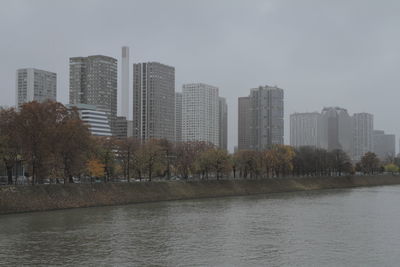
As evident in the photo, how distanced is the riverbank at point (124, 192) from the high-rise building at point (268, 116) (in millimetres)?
83370

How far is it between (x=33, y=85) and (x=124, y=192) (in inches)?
5143

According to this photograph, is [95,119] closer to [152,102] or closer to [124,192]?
[152,102]

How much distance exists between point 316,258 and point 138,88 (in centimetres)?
16957

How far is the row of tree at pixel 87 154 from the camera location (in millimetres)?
55281

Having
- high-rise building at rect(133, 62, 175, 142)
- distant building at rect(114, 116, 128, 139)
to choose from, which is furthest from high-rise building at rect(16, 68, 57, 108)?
high-rise building at rect(133, 62, 175, 142)

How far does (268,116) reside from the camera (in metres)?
192

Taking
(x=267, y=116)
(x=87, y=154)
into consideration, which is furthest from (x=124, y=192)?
(x=267, y=116)

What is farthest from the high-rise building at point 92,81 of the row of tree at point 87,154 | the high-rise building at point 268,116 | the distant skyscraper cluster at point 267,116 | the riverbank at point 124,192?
the riverbank at point 124,192

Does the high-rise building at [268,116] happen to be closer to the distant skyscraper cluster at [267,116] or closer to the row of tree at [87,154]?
the distant skyscraper cluster at [267,116]

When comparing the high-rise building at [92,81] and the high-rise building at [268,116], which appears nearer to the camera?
Answer: the high-rise building at [268,116]

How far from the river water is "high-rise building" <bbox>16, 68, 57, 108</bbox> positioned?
141m

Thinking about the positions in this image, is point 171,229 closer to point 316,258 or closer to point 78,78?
point 316,258

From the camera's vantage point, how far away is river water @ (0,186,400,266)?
Answer: 2625 centimetres

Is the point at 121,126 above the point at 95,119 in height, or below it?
above
